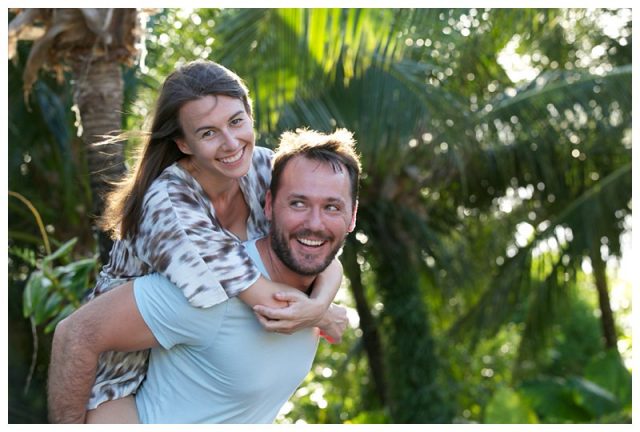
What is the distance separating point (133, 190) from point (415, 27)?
20.3ft

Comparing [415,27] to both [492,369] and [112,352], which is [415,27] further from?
[492,369]

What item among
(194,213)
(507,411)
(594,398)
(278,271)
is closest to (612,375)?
(594,398)

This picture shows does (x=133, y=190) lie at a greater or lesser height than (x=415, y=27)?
lesser

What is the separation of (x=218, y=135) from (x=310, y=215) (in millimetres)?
435

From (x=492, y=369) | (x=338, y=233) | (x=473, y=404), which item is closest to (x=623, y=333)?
(x=492, y=369)

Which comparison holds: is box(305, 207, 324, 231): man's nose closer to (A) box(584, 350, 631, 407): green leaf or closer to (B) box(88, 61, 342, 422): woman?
(B) box(88, 61, 342, 422): woman

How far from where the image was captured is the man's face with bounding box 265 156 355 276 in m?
3.58

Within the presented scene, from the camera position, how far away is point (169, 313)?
3473mm

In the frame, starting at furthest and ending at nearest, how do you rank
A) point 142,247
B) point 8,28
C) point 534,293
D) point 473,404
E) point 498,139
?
point 473,404 → point 534,293 → point 498,139 → point 8,28 → point 142,247

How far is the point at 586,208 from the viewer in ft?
46.7

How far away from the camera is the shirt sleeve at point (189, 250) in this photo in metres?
3.43

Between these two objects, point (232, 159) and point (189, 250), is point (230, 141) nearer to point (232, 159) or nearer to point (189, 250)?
point (232, 159)

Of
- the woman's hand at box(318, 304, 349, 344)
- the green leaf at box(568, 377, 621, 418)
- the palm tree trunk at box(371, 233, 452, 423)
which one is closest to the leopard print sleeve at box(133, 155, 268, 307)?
the woman's hand at box(318, 304, 349, 344)

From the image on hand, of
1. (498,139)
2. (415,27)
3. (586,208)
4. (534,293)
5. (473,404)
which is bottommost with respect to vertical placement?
(473,404)
